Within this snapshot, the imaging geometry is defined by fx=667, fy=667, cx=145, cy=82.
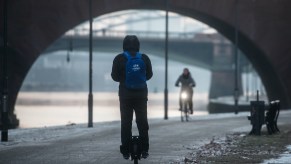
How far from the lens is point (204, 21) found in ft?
121

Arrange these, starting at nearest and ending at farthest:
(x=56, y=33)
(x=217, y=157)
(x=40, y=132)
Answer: (x=217, y=157), (x=40, y=132), (x=56, y=33)

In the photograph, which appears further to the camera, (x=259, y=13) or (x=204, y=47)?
(x=204, y=47)

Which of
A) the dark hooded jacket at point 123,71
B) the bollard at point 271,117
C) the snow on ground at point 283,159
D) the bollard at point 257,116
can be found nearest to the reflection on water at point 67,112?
the bollard at point 271,117

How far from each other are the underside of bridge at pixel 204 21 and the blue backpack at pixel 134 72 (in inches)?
749

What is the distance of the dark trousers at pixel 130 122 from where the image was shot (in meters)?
10.2

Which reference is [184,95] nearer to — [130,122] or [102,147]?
[102,147]

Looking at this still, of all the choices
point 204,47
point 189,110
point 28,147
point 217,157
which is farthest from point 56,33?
point 204,47

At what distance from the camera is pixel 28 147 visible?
47.7ft

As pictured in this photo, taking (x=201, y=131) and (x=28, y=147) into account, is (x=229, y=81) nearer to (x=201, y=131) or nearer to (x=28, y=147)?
(x=201, y=131)

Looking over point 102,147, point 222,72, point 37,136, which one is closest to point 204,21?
point 37,136

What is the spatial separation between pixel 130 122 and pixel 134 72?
0.77 meters

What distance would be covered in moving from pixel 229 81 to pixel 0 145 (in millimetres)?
75606

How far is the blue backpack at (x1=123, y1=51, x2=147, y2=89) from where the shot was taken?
10.2 meters

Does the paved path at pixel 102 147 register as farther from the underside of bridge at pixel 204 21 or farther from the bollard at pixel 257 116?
the underside of bridge at pixel 204 21
